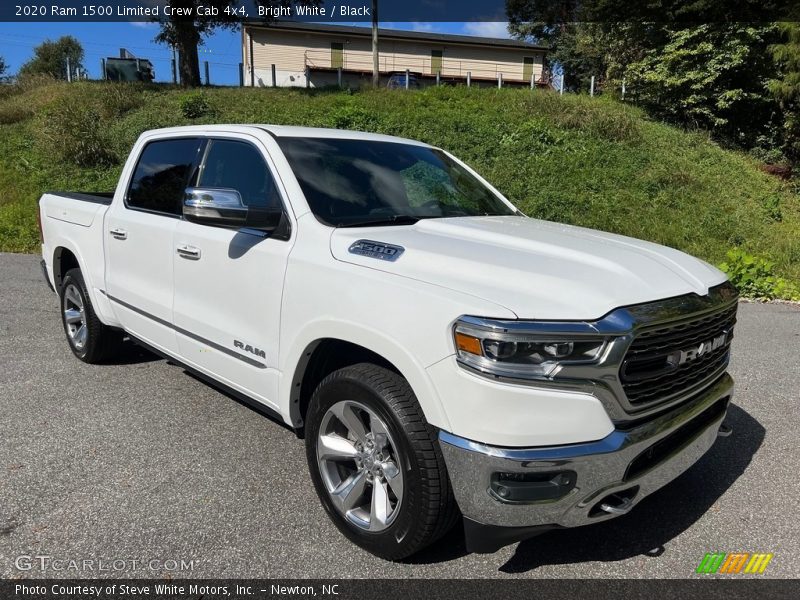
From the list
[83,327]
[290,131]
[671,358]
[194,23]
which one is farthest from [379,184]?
[194,23]

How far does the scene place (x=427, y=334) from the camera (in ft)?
7.36

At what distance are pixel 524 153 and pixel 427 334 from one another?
13861 mm

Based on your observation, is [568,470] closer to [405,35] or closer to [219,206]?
[219,206]

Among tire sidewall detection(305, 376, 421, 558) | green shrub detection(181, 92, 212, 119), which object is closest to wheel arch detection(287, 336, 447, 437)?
tire sidewall detection(305, 376, 421, 558)

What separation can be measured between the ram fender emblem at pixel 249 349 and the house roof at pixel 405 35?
37.9 metres

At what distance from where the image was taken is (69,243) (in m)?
4.99

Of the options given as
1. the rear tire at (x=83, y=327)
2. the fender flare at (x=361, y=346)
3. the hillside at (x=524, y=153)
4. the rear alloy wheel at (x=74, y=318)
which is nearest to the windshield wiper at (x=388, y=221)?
the fender flare at (x=361, y=346)

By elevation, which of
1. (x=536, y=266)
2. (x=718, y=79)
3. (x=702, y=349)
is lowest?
(x=702, y=349)

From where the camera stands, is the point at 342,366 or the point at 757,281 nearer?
the point at 342,366

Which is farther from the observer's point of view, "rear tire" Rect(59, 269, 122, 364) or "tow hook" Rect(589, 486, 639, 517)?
"rear tire" Rect(59, 269, 122, 364)

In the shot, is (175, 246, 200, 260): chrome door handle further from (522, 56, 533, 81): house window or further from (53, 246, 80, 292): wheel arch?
(522, 56, 533, 81): house window

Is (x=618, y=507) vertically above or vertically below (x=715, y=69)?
below

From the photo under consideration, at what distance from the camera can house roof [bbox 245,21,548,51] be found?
38.4 meters

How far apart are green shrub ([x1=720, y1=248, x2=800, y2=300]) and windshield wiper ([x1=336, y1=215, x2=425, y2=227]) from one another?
682cm
